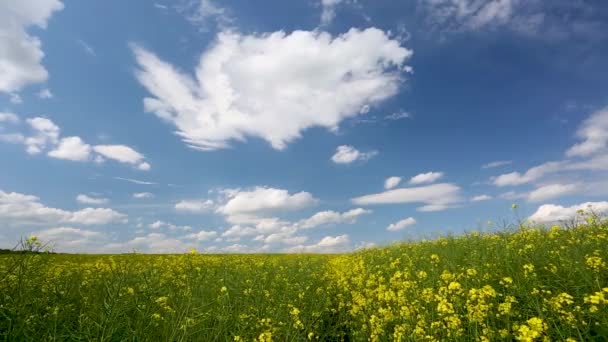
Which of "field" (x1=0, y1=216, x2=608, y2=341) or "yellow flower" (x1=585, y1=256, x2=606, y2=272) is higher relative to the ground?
"yellow flower" (x1=585, y1=256, x2=606, y2=272)

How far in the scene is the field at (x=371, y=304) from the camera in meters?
4.62

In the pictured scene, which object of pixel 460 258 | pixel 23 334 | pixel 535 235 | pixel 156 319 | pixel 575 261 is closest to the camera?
pixel 23 334

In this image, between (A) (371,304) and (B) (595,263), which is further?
(A) (371,304)

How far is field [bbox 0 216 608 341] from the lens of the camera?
15.2 ft

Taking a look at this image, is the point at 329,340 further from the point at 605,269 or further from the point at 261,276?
the point at 605,269

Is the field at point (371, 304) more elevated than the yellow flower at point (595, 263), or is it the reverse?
the yellow flower at point (595, 263)

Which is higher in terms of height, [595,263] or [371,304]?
[595,263]

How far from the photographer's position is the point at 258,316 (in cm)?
680

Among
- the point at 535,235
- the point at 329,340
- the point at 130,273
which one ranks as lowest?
the point at 329,340

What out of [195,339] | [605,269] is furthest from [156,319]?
[605,269]

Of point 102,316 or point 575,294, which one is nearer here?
point 102,316

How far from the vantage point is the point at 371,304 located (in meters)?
7.82

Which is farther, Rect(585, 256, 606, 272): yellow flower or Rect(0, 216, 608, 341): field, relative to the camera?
Rect(585, 256, 606, 272): yellow flower

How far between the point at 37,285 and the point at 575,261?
30.9 ft
